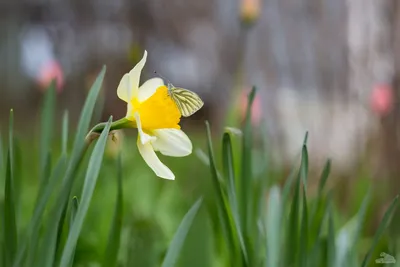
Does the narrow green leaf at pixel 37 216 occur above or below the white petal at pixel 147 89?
below

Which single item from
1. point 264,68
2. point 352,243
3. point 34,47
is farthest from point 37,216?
point 34,47

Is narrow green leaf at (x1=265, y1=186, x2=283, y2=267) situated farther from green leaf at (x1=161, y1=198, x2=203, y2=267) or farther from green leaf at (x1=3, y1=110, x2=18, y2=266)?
green leaf at (x1=3, y1=110, x2=18, y2=266)

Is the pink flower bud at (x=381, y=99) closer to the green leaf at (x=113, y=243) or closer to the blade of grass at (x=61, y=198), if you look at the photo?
the green leaf at (x=113, y=243)

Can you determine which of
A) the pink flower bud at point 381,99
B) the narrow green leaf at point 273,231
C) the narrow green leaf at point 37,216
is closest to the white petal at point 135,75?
the narrow green leaf at point 37,216

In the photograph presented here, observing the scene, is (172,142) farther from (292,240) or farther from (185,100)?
(292,240)

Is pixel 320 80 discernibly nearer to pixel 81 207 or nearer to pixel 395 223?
pixel 395 223

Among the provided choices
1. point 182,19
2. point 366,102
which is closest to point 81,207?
point 366,102

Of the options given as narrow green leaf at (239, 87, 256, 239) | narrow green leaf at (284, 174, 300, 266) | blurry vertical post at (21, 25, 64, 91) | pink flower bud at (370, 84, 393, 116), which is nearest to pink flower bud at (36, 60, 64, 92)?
pink flower bud at (370, 84, 393, 116)
